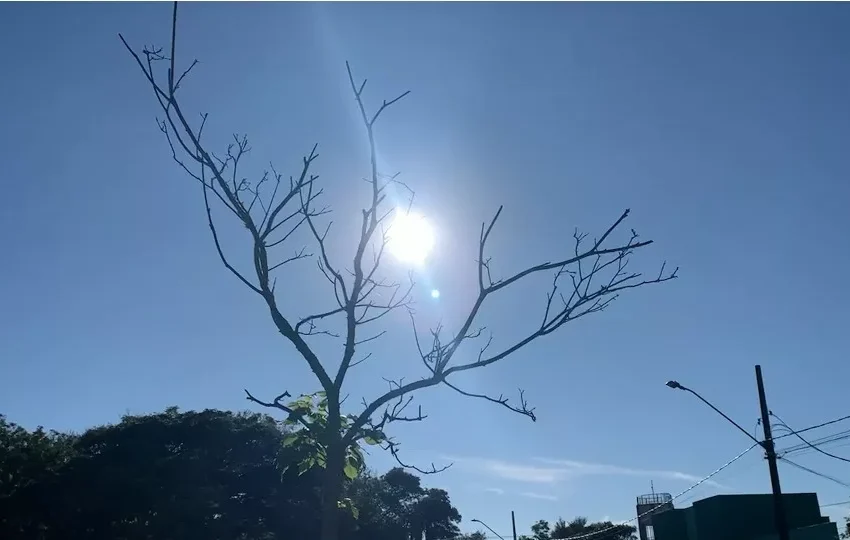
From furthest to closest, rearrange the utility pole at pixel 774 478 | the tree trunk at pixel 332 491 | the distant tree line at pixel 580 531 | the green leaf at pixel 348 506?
1. the distant tree line at pixel 580 531
2. the utility pole at pixel 774 478
3. the green leaf at pixel 348 506
4. the tree trunk at pixel 332 491

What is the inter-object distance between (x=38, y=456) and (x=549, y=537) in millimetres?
57385

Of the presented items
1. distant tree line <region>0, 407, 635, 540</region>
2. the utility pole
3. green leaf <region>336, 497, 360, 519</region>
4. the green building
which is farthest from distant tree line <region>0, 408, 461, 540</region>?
green leaf <region>336, 497, 360, 519</region>

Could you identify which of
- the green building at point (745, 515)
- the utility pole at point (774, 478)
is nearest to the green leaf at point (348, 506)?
the utility pole at point (774, 478)

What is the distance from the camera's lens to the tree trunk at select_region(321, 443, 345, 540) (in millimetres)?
5176

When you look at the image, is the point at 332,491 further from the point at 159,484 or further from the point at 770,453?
the point at 159,484

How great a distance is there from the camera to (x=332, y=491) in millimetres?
5234

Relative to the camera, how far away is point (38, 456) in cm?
4262

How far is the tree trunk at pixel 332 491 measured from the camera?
5.18 meters

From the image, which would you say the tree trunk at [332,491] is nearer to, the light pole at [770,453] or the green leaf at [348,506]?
the green leaf at [348,506]

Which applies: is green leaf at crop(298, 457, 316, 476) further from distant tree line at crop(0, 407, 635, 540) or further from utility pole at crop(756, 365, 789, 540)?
distant tree line at crop(0, 407, 635, 540)

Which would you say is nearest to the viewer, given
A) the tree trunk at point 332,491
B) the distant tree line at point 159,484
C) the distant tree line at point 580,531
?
the tree trunk at point 332,491

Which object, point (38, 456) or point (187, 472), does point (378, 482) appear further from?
point (38, 456)

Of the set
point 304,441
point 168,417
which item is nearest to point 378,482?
point 168,417

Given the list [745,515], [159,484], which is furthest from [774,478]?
[159,484]
